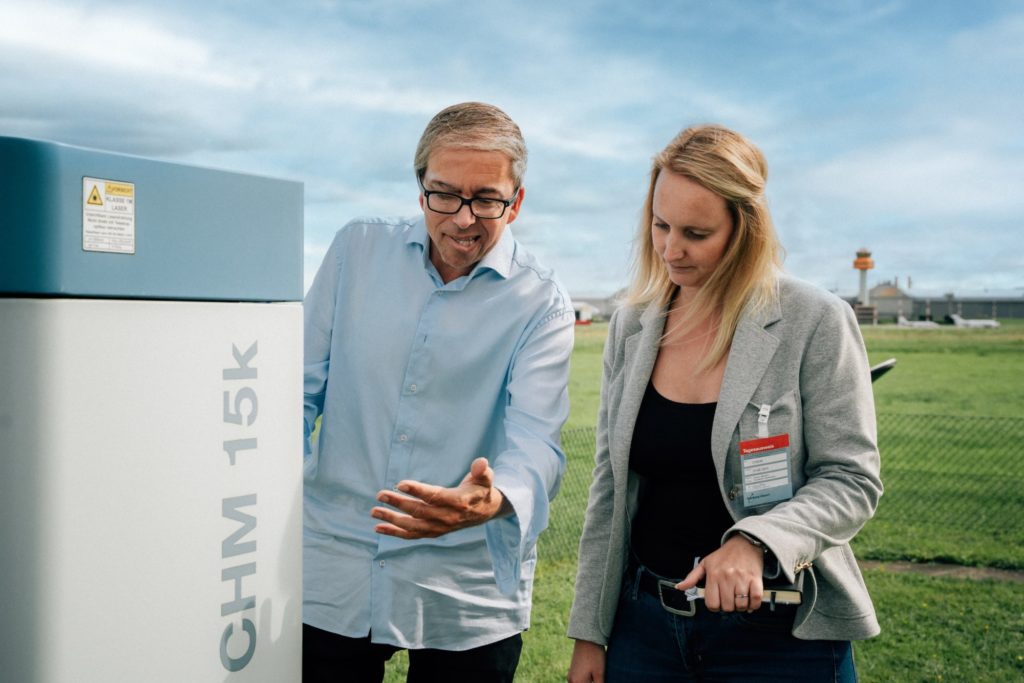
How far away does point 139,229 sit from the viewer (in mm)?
1378

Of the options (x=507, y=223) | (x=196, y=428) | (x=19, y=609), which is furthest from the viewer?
(x=507, y=223)

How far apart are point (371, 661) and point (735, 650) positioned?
36.3 inches

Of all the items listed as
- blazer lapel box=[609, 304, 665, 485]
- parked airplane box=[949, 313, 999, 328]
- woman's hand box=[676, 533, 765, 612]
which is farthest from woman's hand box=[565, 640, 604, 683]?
parked airplane box=[949, 313, 999, 328]

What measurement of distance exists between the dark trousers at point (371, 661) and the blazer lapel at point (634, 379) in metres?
0.62

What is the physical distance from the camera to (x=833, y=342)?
195cm

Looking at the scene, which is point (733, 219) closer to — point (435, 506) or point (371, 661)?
point (435, 506)

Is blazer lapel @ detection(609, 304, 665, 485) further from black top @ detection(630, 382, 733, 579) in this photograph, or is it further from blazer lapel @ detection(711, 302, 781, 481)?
blazer lapel @ detection(711, 302, 781, 481)

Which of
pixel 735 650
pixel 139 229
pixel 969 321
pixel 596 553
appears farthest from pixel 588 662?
pixel 969 321

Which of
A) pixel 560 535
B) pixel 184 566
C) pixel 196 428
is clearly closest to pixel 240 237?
pixel 196 428

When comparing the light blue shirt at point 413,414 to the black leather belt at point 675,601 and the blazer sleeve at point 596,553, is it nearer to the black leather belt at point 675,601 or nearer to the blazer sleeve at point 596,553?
the blazer sleeve at point 596,553

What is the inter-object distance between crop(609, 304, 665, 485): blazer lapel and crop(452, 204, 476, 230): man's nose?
49cm

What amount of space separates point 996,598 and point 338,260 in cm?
540

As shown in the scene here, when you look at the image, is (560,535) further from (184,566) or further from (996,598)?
(184,566)

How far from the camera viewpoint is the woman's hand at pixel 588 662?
7.39 ft
